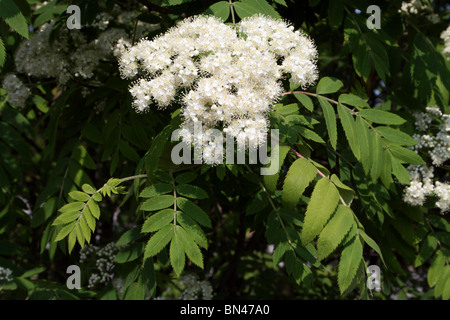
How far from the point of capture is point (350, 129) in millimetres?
2152

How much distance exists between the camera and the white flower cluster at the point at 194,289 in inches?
116

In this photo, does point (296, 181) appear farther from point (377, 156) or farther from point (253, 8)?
point (253, 8)

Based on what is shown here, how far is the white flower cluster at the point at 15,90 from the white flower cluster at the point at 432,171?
2394 mm

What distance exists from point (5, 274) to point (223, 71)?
1.88 metres

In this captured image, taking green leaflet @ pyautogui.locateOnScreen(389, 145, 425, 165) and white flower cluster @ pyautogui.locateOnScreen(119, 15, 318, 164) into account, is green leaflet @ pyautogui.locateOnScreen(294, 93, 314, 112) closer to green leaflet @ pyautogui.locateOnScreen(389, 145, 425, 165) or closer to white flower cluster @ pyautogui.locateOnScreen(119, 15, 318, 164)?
white flower cluster @ pyautogui.locateOnScreen(119, 15, 318, 164)

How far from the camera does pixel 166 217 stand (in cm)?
202

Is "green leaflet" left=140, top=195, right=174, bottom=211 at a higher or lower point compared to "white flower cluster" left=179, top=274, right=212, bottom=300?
higher

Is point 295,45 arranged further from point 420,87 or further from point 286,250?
point 420,87

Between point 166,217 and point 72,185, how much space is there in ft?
3.23

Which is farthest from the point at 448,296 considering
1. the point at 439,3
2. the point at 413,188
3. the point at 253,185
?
the point at 439,3

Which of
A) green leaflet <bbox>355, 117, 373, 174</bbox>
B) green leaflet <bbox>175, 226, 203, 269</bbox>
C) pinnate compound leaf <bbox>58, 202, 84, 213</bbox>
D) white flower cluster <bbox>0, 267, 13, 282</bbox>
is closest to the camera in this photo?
green leaflet <bbox>175, 226, 203, 269</bbox>

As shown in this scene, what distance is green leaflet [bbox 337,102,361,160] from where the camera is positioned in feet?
6.92

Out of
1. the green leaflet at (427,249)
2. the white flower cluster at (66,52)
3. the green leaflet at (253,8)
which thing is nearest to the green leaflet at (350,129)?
the green leaflet at (253,8)

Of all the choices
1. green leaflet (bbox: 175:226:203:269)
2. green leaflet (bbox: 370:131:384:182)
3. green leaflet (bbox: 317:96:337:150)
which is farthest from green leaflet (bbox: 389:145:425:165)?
green leaflet (bbox: 175:226:203:269)
